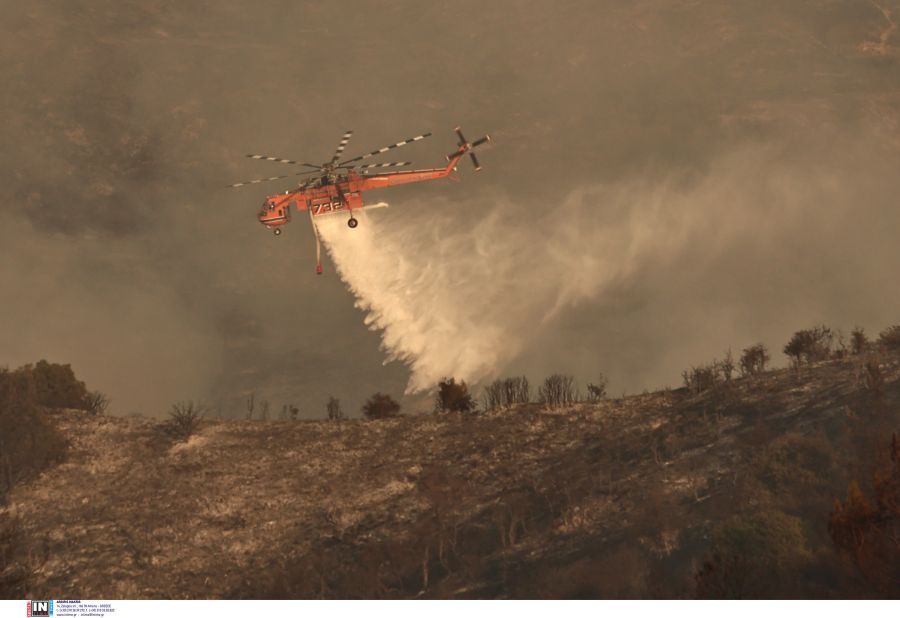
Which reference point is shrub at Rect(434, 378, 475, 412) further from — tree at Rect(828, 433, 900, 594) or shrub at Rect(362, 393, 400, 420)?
tree at Rect(828, 433, 900, 594)

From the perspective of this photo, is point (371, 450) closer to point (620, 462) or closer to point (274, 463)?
point (274, 463)

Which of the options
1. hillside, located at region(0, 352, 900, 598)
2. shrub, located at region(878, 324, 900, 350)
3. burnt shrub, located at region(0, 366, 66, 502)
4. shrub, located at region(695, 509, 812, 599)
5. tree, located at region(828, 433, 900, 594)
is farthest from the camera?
shrub, located at region(878, 324, 900, 350)

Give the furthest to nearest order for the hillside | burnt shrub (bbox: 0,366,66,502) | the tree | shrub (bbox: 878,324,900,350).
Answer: shrub (bbox: 878,324,900,350)
burnt shrub (bbox: 0,366,66,502)
the hillside
the tree

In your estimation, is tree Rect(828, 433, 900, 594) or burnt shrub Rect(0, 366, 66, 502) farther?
burnt shrub Rect(0, 366, 66, 502)

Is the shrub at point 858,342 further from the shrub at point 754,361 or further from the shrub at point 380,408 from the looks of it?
the shrub at point 380,408

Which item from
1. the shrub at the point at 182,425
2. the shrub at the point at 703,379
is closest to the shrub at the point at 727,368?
the shrub at the point at 703,379

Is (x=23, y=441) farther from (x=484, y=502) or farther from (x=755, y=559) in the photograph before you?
(x=755, y=559)

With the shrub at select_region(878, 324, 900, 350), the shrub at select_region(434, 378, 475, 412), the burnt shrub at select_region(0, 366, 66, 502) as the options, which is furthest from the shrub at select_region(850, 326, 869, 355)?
the burnt shrub at select_region(0, 366, 66, 502)

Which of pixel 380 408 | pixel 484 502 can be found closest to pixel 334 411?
pixel 380 408

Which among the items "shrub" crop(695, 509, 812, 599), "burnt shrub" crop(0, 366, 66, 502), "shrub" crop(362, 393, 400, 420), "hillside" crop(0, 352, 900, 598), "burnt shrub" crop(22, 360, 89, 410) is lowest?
"shrub" crop(695, 509, 812, 599)
